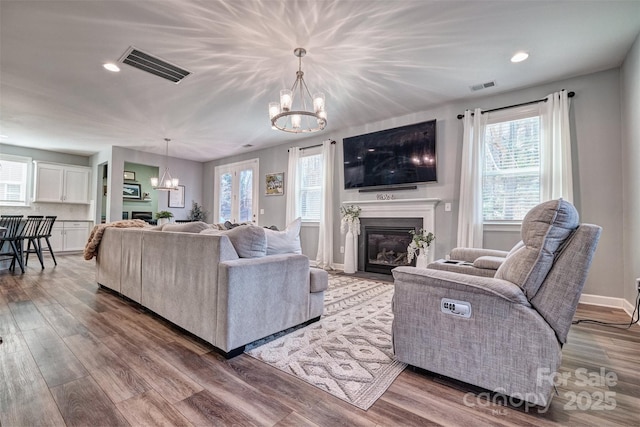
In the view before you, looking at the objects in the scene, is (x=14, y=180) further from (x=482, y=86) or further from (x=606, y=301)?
(x=606, y=301)

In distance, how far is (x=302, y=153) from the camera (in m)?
6.01

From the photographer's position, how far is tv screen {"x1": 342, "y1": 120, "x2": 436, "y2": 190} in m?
4.36

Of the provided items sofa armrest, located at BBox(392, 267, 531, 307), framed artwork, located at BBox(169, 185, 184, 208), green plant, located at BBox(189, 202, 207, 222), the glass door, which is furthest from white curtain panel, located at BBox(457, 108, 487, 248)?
framed artwork, located at BBox(169, 185, 184, 208)

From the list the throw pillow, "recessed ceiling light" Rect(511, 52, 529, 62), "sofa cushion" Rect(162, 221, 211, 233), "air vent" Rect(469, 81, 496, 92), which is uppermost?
"air vent" Rect(469, 81, 496, 92)

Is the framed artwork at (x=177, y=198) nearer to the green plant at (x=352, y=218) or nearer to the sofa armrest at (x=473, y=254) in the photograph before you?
the green plant at (x=352, y=218)

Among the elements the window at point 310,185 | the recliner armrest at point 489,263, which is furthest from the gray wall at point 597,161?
the window at point 310,185

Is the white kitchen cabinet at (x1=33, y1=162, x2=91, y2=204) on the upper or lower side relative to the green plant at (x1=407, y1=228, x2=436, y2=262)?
upper

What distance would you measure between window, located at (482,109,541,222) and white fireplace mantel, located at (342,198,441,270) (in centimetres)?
73

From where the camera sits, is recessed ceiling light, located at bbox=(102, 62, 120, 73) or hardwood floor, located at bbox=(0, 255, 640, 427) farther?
recessed ceiling light, located at bbox=(102, 62, 120, 73)

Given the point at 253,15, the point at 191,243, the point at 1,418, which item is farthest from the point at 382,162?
the point at 1,418

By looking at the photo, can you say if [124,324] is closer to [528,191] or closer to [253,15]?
[253,15]

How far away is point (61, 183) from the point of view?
A: 286 inches

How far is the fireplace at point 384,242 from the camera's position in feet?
15.3

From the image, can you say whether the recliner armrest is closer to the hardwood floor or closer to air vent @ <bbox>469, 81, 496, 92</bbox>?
the hardwood floor
